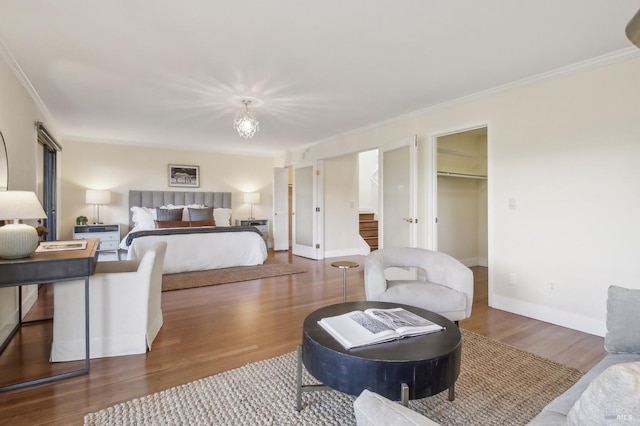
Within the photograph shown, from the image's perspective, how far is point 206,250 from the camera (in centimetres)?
539

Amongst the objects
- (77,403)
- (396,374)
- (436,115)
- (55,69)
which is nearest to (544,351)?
(396,374)

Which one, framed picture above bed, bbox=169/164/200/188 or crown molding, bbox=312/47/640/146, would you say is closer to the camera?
crown molding, bbox=312/47/640/146

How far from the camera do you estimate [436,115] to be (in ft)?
13.8

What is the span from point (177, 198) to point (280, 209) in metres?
2.22

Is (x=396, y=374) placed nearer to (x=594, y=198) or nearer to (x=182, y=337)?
(x=182, y=337)

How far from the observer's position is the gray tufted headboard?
21.6 ft

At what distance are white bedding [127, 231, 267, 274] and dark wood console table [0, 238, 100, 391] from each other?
109 inches

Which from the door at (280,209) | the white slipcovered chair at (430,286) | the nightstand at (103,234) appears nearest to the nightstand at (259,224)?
the door at (280,209)

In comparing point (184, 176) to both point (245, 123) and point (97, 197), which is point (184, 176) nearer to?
point (97, 197)

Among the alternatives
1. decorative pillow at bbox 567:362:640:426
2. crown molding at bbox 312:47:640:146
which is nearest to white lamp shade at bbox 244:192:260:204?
crown molding at bbox 312:47:640:146

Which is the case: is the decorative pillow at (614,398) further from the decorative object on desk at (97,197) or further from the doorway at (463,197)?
the decorative object on desk at (97,197)

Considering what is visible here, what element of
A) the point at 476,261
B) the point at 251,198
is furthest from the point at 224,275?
the point at 476,261

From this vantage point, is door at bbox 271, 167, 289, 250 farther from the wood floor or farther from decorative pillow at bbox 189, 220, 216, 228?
the wood floor

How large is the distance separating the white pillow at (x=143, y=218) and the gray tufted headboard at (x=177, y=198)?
35cm
